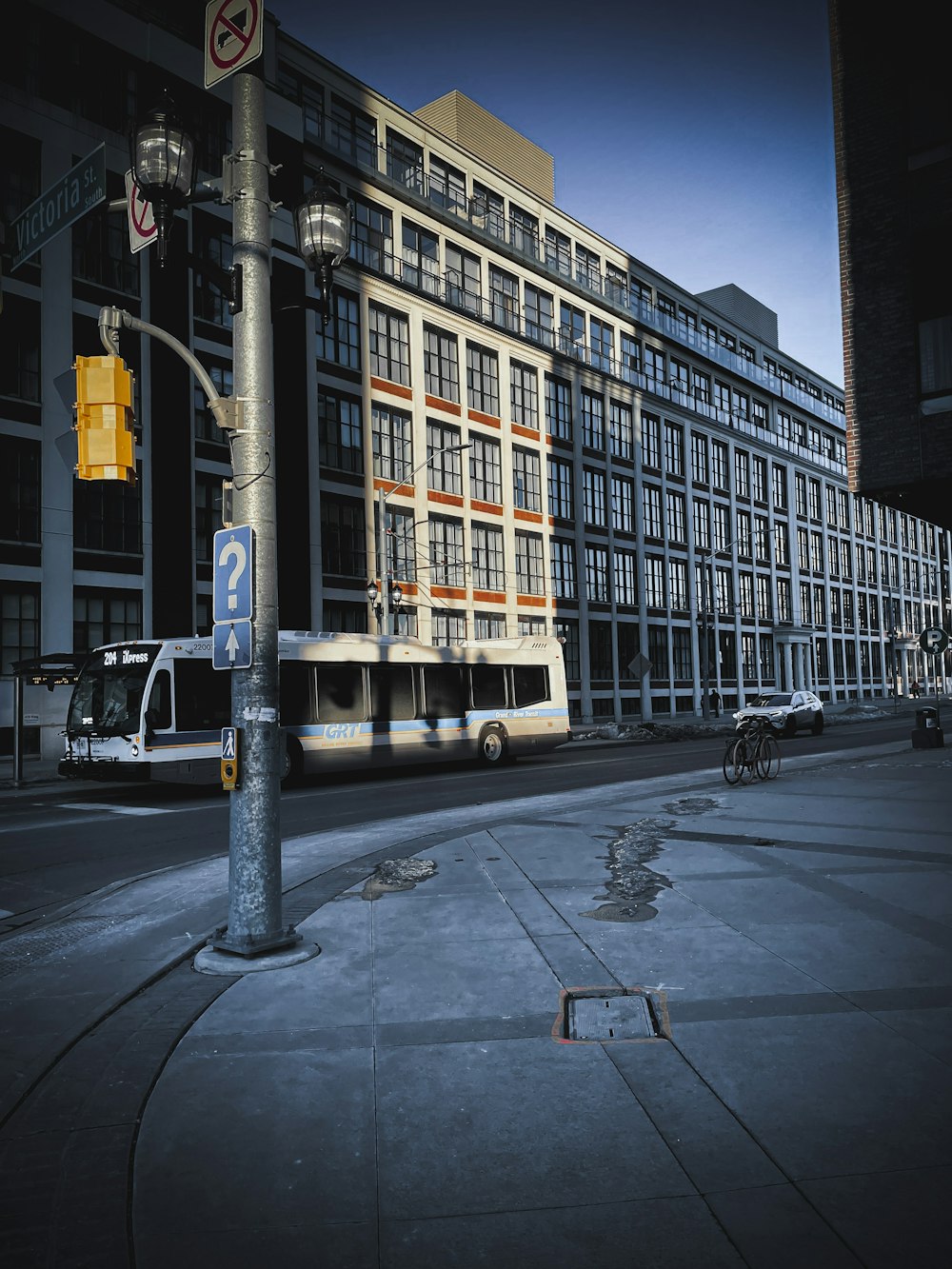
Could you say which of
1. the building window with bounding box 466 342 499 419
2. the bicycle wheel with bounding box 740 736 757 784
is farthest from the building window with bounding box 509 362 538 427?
the bicycle wheel with bounding box 740 736 757 784

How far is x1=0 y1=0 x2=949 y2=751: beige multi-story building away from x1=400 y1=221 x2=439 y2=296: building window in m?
0.15

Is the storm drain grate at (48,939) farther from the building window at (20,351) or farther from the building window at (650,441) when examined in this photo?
the building window at (650,441)

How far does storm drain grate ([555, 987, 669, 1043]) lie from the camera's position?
496cm

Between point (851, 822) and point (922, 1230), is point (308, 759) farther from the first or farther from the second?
point (922, 1230)

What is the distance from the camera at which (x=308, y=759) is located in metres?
20.1

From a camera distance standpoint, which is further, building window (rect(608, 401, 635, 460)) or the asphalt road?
building window (rect(608, 401, 635, 460))

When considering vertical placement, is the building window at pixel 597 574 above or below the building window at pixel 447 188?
below

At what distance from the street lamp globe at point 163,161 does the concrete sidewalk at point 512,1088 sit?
16.3 ft

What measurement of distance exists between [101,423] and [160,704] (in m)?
11.9

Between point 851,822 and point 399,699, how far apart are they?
40.7 feet

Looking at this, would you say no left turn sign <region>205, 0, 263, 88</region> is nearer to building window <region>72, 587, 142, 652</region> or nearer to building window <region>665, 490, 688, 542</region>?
building window <region>72, 587, 142, 652</region>

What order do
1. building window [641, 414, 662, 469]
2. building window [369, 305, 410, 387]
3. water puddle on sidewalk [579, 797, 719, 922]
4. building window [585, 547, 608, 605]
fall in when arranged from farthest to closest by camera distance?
building window [641, 414, 662, 469], building window [585, 547, 608, 605], building window [369, 305, 410, 387], water puddle on sidewalk [579, 797, 719, 922]

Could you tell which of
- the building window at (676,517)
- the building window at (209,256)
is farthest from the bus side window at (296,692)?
the building window at (676,517)

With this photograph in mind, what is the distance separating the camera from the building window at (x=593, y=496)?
53.6 meters
